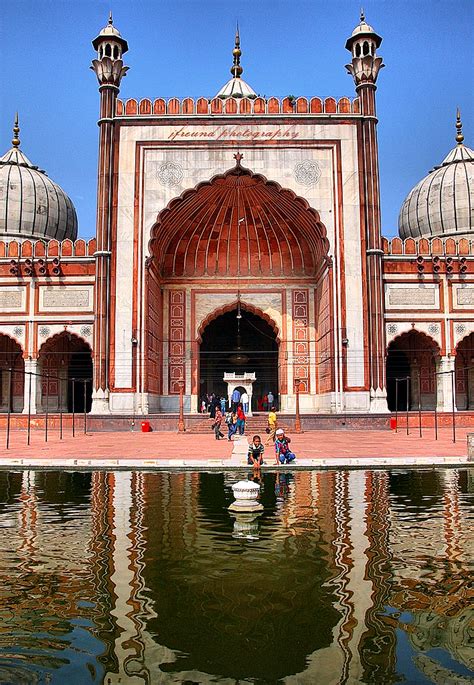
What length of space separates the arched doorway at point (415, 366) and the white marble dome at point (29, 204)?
13702 mm

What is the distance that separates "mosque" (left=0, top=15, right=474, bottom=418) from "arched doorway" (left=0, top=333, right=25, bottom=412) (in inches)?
2.6

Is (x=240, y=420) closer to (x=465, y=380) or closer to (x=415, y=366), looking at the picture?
(x=415, y=366)

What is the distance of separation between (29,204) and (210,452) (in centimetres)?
1776

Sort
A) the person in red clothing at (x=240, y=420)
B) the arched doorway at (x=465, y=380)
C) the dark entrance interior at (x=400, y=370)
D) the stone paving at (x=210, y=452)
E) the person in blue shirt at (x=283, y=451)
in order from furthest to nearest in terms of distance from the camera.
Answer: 1. the dark entrance interior at (x=400, y=370)
2. the arched doorway at (x=465, y=380)
3. the person in red clothing at (x=240, y=420)
4. the stone paving at (x=210, y=452)
5. the person in blue shirt at (x=283, y=451)

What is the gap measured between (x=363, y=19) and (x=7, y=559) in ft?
71.2

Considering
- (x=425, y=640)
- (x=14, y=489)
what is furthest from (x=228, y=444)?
(x=425, y=640)

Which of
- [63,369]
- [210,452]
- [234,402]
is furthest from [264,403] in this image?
[210,452]

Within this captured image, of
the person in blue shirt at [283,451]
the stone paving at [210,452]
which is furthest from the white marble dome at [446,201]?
the person in blue shirt at [283,451]

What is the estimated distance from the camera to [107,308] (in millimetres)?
20344

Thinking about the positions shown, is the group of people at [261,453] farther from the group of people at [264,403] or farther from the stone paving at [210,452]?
the group of people at [264,403]

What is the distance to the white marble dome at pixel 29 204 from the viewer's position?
84.0 ft

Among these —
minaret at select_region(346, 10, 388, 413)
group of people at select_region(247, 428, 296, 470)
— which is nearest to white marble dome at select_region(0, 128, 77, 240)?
minaret at select_region(346, 10, 388, 413)

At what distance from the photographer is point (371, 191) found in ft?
67.9

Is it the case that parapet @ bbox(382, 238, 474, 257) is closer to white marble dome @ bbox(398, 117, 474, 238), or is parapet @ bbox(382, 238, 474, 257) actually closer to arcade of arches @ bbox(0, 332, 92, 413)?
white marble dome @ bbox(398, 117, 474, 238)
